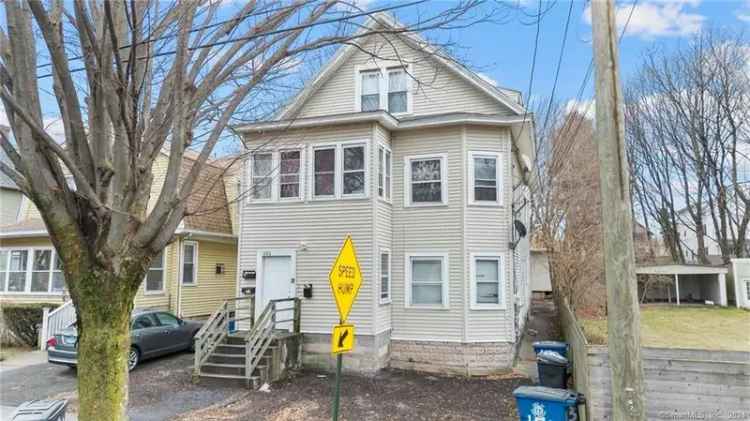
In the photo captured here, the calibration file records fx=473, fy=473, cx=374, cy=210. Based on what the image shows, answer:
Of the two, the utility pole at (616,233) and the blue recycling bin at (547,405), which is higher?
the utility pole at (616,233)

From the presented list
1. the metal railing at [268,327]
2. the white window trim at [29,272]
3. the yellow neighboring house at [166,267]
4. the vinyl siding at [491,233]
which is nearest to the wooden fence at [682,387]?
the vinyl siding at [491,233]

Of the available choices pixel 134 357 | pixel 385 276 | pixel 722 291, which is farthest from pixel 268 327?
pixel 722 291

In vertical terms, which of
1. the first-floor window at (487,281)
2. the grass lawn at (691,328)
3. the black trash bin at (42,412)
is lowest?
the grass lawn at (691,328)

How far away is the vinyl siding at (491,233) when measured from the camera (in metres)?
12.0

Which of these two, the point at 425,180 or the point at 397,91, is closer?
the point at 425,180

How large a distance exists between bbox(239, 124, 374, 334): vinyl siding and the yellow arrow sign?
5.21 meters

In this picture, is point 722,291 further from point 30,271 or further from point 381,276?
point 30,271

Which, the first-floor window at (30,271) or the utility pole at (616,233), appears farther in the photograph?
the first-floor window at (30,271)

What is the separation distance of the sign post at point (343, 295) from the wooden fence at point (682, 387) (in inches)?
132

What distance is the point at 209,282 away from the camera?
17781mm

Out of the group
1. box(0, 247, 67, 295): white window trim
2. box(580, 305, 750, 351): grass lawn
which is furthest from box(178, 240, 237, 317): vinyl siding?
box(580, 305, 750, 351): grass lawn

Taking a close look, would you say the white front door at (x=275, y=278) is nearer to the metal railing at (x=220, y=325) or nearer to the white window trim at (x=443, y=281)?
the metal railing at (x=220, y=325)

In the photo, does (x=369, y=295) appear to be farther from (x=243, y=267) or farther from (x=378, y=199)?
(x=243, y=267)

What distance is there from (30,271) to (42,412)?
1507cm
